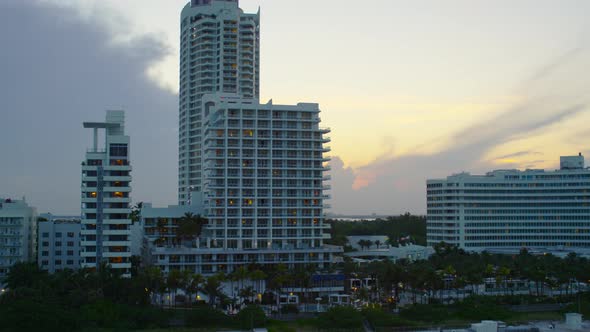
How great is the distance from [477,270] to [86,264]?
2499 inches

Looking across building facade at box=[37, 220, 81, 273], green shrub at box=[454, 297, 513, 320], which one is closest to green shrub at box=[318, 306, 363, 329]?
green shrub at box=[454, 297, 513, 320]

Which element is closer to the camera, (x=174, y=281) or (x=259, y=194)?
(x=174, y=281)

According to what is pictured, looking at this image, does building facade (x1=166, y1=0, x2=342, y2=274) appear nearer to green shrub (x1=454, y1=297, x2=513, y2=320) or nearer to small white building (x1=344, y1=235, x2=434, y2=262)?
small white building (x1=344, y1=235, x2=434, y2=262)

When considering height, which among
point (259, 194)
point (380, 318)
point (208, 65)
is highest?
point (208, 65)

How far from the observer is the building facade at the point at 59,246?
110000 mm

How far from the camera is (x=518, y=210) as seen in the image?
15988 centimetres

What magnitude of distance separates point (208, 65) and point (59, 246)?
254 feet

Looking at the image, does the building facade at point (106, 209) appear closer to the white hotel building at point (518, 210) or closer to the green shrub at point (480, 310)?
the green shrub at point (480, 310)

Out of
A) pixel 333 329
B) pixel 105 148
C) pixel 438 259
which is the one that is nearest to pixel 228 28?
pixel 105 148

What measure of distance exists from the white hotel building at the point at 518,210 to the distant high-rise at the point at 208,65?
217ft

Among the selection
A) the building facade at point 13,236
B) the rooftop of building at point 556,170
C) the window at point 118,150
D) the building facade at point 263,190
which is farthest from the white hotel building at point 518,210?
the building facade at point 13,236

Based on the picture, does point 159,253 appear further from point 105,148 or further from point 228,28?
point 228,28

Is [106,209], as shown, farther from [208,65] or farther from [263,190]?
[208,65]

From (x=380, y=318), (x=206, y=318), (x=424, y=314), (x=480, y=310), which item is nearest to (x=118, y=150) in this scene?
(x=206, y=318)
